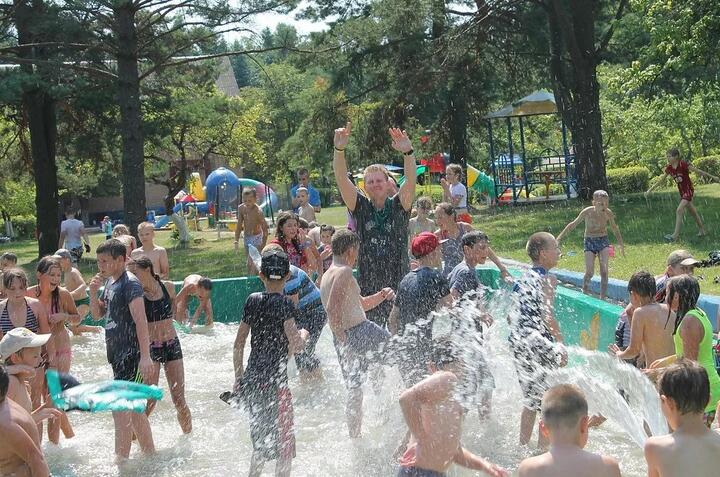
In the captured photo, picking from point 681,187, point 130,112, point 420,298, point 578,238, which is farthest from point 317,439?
point 130,112

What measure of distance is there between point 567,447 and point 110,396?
316 cm

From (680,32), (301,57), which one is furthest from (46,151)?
(680,32)

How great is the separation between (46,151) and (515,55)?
487 inches

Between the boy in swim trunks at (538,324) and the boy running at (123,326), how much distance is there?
8.18 feet

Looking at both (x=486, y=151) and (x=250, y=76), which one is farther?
(x=250, y=76)

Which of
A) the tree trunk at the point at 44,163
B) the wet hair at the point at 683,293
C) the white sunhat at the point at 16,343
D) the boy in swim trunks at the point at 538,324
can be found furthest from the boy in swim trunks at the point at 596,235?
the tree trunk at the point at 44,163

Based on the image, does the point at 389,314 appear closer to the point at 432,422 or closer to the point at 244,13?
the point at 432,422

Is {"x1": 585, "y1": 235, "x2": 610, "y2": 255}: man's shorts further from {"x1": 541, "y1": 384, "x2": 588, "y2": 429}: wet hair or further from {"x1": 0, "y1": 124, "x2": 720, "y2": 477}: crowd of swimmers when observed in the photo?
{"x1": 541, "y1": 384, "x2": 588, "y2": 429}: wet hair

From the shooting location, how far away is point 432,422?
405 centimetres

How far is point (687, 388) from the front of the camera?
367 centimetres

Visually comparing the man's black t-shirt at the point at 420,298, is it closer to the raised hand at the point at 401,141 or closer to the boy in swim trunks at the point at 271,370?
the boy in swim trunks at the point at 271,370

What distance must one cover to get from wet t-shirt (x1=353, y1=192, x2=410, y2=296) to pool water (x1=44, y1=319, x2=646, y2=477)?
68cm

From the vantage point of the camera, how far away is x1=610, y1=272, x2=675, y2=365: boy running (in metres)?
5.69

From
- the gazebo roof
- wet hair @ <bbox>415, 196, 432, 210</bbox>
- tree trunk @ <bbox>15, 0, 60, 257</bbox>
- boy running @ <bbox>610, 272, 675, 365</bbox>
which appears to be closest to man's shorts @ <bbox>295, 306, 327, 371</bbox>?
wet hair @ <bbox>415, 196, 432, 210</bbox>
